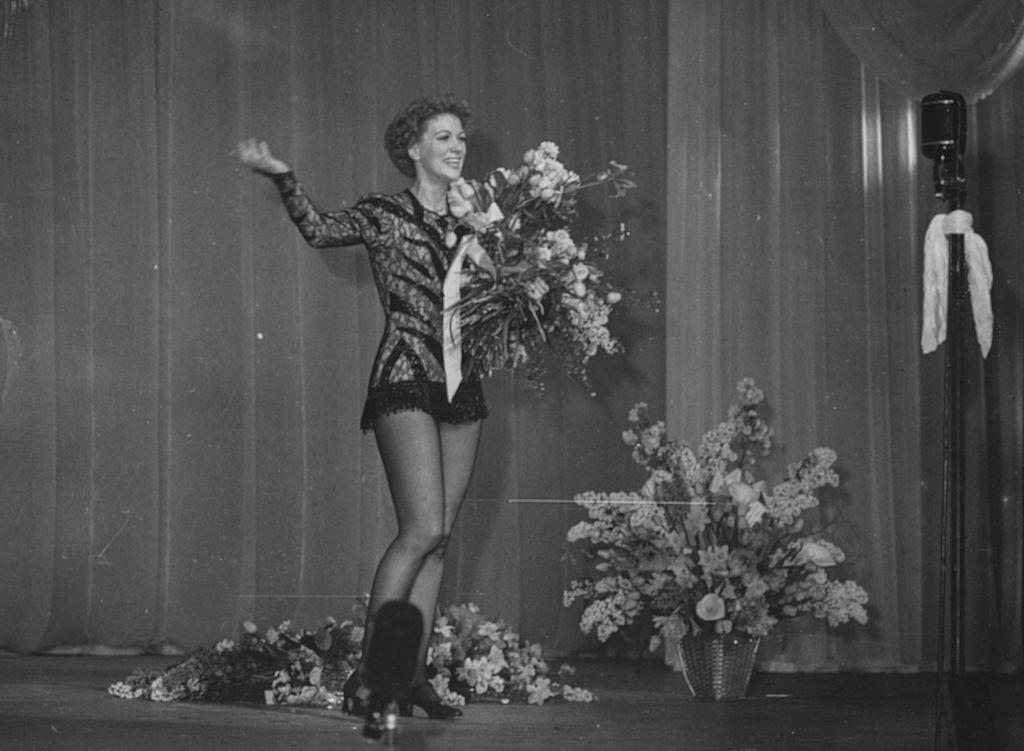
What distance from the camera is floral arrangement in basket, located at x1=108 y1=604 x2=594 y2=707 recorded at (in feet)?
12.5

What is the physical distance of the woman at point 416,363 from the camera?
3420 millimetres

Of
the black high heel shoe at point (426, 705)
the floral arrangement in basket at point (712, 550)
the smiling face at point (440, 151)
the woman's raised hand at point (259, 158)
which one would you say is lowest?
the black high heel shoe at point (426, 705)

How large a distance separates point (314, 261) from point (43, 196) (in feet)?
3.03

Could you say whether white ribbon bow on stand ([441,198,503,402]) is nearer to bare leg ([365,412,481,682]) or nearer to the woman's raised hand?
bare leg ([365,412,481,682])

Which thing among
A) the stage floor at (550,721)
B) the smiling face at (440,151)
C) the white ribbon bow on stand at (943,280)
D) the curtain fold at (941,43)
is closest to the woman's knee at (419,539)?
the stage floor at (550,721)

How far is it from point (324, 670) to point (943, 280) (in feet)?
6.28

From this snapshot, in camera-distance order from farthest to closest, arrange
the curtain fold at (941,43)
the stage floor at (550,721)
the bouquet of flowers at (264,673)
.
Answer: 1. the curtain fold at (941,43)
2. the bouquet of flowers at (264,673)
3. the stage floor at (550,721)

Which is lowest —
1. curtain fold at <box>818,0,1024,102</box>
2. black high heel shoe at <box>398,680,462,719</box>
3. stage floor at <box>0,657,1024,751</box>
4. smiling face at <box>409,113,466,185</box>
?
stage floor at <box>0,657,1024,751</box>

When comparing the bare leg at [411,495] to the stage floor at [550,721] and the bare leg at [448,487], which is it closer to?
the bare leg at [448,487]

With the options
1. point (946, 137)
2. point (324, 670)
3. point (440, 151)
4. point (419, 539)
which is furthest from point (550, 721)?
point (946, 137)

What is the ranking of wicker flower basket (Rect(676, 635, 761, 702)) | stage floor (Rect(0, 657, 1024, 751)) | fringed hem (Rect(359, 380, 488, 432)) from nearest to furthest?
stage floor (Rect(0, 657, 1024, 751)) → fringed hem (Rect(359, 380, 488, 432)) → wicker flower basket (Rect(676, 635, 761, 702))

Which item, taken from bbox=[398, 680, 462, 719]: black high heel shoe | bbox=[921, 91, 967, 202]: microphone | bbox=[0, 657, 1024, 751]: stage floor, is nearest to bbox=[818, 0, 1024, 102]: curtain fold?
bbox=[921, 91, 967, 202]: microphone

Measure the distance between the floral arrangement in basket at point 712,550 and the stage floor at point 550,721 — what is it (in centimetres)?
24

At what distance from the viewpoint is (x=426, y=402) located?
3.49 metres
